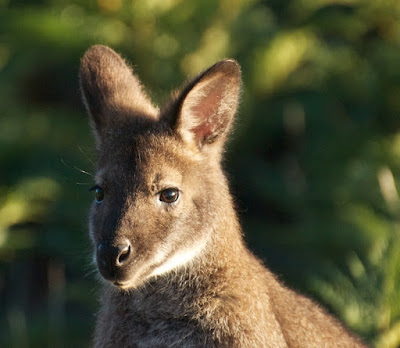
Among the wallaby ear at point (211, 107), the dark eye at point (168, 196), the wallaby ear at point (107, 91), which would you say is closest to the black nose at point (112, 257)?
the dark eye at point (168, 196)

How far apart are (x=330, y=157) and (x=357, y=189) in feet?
4.34

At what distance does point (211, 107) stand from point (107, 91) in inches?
27.5

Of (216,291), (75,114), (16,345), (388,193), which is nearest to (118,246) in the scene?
(216,291)

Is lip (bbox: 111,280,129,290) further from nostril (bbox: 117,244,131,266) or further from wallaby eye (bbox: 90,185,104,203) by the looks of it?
wallaby eye (bbox: 90,185,104,203)

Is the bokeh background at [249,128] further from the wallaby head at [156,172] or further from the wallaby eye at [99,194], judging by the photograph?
the wallaby eye at [99,194]

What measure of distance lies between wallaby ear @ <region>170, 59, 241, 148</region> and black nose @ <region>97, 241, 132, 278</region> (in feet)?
2.82

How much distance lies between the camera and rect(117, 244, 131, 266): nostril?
4000mm

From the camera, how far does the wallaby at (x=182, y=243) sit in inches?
164

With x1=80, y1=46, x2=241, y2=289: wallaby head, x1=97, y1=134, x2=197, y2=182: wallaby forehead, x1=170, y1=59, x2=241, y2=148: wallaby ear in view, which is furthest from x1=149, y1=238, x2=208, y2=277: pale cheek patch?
x1=170, y1=59, x2=241, y2=148: wallaby ear

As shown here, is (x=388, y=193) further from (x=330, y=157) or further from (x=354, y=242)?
(x=330, y=157)

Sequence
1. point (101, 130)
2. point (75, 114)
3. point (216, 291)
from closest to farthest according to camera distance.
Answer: point (216, 291) → point (101, 130) → point (75, 114)

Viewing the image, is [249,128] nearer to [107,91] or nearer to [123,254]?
[107,91]

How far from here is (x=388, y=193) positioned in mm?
6488

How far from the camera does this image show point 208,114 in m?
4.68
